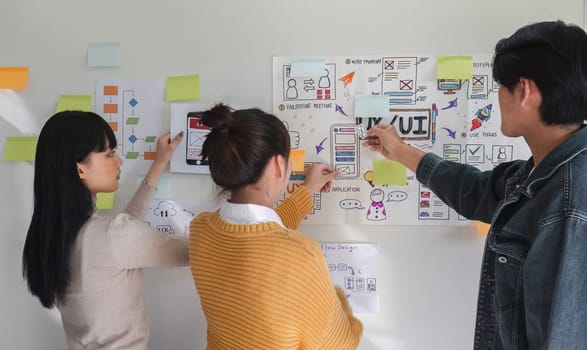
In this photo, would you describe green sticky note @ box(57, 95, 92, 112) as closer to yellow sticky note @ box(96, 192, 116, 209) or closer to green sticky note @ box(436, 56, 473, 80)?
yellow sticky note @ box(96, 192, 116, 209)

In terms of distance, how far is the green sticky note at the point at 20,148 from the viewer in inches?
48.4

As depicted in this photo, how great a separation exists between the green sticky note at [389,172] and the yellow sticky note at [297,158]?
205mm

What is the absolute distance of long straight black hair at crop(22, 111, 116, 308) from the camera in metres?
0.89

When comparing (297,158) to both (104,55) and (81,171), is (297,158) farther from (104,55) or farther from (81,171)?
(104,55)

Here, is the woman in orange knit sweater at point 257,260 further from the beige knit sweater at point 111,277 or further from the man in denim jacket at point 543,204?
the man in denim jacket at point 543,204

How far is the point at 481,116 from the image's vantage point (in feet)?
3.58

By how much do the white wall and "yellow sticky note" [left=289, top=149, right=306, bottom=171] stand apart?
6.1 inches

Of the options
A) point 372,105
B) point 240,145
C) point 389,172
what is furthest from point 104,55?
point 389,172

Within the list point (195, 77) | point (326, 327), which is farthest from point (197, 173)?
point (326, 327)

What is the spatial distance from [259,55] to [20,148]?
2.66 ft

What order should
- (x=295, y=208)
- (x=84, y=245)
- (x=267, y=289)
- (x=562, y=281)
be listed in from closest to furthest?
(x=562, y=281) < (x=267, y=289) < (x=84, y=245) < (x=295, y=208)

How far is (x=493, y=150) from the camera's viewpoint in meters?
1.09

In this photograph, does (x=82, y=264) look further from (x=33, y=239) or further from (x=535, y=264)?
(x=535, y=264)

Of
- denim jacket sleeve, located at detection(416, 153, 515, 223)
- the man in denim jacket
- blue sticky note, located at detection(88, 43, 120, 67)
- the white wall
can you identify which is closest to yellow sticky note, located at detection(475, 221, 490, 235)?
the white wall
